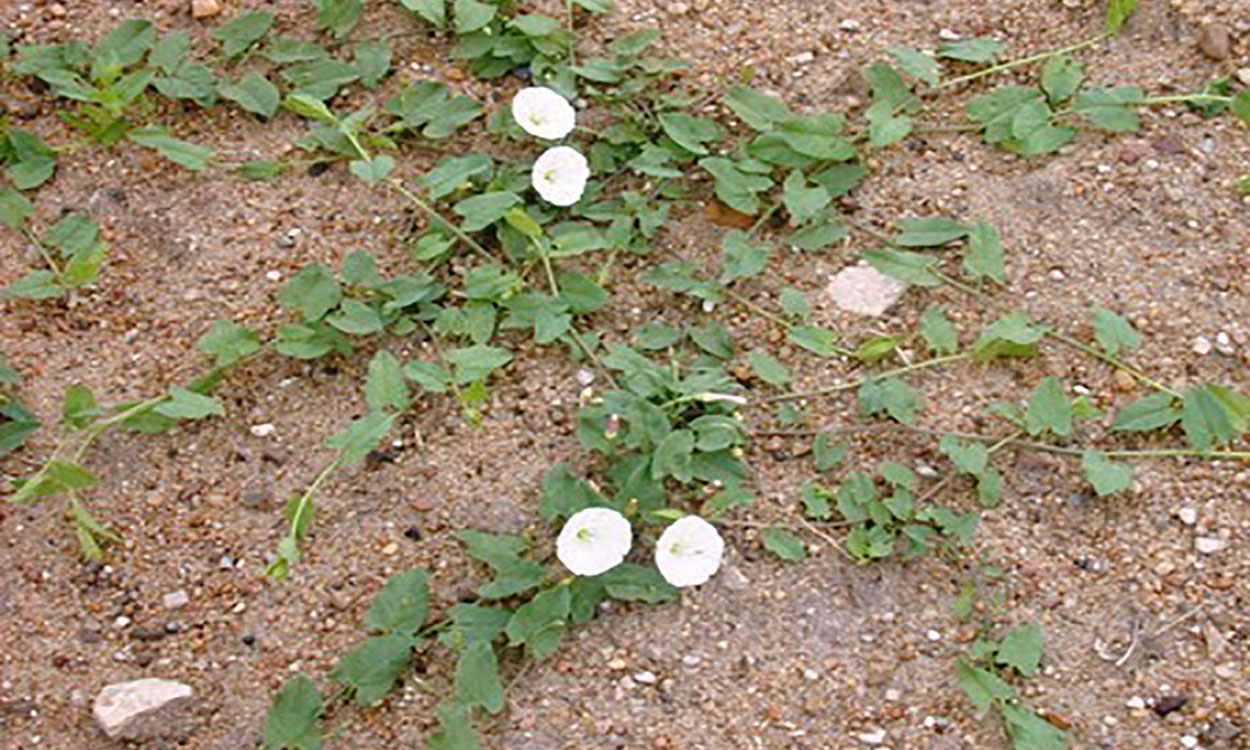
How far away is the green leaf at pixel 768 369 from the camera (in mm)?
2500

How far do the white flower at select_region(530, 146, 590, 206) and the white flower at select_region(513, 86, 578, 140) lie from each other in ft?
0.16

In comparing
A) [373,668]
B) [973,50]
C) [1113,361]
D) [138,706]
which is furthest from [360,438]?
[973,50]

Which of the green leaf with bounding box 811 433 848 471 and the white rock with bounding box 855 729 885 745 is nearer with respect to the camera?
the white rock with bounding box 855 729 885 745

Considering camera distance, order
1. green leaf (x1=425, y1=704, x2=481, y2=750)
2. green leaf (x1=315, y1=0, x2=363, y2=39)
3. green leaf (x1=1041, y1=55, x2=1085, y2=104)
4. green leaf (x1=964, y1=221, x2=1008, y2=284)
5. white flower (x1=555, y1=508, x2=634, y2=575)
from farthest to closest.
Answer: green leaf (x1=315, y1=0, x2=363, y2=39) → green leaf (x1=1041, y1=55, x2=1085, y2=104) → green leaf (x1=964, y1=221, x2=1008, y2=284) → white flower (x1=555, y1=508, x2=634, y2=575) → green leaf (x1=425, y1=704, x2=481, y2=750)

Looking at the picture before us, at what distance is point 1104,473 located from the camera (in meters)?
2.38

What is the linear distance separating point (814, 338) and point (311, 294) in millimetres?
734

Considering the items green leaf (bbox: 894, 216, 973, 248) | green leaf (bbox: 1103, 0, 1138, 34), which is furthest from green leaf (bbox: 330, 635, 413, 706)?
green leaf (bbox: 1103, 0, 1138, 34)

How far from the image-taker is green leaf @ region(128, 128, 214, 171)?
9.01 ft

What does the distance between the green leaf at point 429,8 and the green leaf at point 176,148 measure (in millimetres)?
414

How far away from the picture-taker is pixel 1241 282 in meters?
2.62

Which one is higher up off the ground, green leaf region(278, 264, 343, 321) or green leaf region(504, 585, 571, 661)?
green leaf region(278, 264, 343, 321)

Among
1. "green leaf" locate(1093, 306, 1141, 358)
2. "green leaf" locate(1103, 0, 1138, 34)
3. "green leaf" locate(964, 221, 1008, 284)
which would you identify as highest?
"green leaf" locate(1103, 0, 1138, 34)

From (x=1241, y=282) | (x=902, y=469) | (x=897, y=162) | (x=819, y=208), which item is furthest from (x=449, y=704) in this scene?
(x=1241, y=282)

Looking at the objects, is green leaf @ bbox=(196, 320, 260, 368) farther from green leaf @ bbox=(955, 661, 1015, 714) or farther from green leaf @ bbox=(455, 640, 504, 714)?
green leaf @ bbox=(955, 661, 1015, 714)
